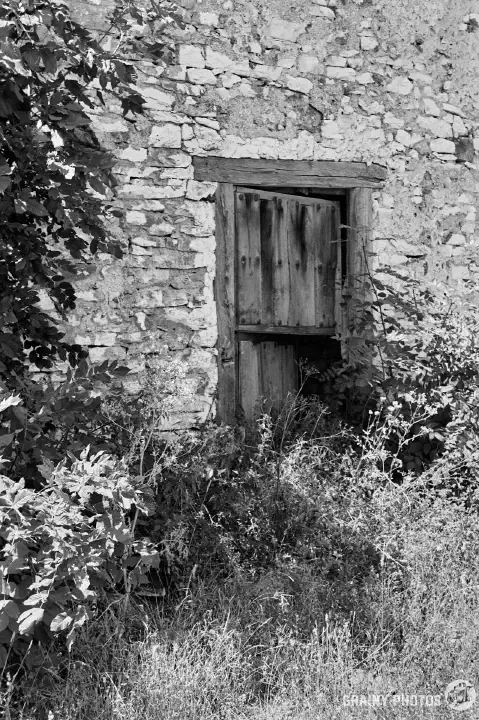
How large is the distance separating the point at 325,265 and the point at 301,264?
201 mm

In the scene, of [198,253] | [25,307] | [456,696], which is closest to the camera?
[456,696]

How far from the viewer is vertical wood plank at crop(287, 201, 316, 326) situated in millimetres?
6246

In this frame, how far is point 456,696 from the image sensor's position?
322cm

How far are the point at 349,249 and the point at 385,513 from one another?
2.47 meters

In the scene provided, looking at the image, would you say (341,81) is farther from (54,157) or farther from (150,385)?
(54,157)

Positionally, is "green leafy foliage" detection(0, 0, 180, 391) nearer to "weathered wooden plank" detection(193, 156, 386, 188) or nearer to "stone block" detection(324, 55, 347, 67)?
"weathered wooden plank" detection(193, 156, 386, 188)

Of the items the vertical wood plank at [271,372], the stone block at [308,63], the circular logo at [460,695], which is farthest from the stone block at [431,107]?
the circular logo at [460,695]

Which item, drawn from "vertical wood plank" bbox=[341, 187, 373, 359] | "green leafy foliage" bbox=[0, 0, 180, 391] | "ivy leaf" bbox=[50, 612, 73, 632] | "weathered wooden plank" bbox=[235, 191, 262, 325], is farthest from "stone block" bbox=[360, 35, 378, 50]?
"ivy leaf" bbox=[50, 612, 73, 632]

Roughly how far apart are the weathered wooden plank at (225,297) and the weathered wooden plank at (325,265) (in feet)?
2.34

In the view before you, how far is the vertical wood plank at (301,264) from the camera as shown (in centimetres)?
625

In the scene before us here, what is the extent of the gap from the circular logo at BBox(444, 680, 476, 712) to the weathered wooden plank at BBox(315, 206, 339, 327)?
341cm

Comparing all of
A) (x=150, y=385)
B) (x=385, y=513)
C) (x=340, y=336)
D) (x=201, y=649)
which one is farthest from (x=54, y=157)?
(x=340, y=336)

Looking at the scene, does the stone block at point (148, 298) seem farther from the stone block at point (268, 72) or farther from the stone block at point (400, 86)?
the stone block at point (400, 86)

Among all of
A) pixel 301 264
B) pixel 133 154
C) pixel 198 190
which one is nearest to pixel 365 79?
pixel 301 264
